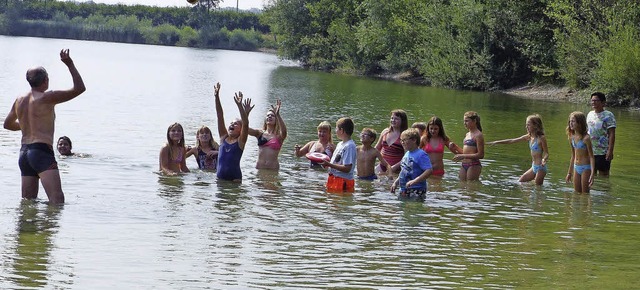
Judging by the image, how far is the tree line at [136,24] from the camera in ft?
403

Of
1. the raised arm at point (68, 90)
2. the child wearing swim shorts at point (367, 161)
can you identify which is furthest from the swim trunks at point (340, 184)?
the raised arm at point (68, 90)

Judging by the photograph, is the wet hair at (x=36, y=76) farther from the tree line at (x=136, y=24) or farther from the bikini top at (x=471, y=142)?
the tree line at (x=136, y=24)

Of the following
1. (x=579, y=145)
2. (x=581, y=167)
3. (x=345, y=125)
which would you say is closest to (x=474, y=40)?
(x=581, y=167)

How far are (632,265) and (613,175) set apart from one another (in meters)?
7.96

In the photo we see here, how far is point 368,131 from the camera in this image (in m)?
15.1

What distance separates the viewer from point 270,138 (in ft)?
54.8

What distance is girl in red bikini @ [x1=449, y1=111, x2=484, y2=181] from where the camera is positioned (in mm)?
15586

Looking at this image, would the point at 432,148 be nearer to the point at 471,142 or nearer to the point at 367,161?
the point at 471,142

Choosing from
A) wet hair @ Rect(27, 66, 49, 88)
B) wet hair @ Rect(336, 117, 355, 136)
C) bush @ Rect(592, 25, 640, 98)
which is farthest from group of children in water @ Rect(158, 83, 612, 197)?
bush @ Rect(592, 25, 640, 98)

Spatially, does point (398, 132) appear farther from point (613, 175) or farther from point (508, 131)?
point (508, 131)

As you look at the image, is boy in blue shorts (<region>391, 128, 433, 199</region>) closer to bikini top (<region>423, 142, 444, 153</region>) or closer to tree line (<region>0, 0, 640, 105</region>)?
bikini top (<region>423, 142, 444, 153</region>)

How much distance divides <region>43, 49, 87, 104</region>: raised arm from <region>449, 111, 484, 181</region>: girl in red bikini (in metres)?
6.73

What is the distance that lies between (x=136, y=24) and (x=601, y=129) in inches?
4648

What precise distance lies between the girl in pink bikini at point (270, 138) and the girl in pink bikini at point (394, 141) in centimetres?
168
